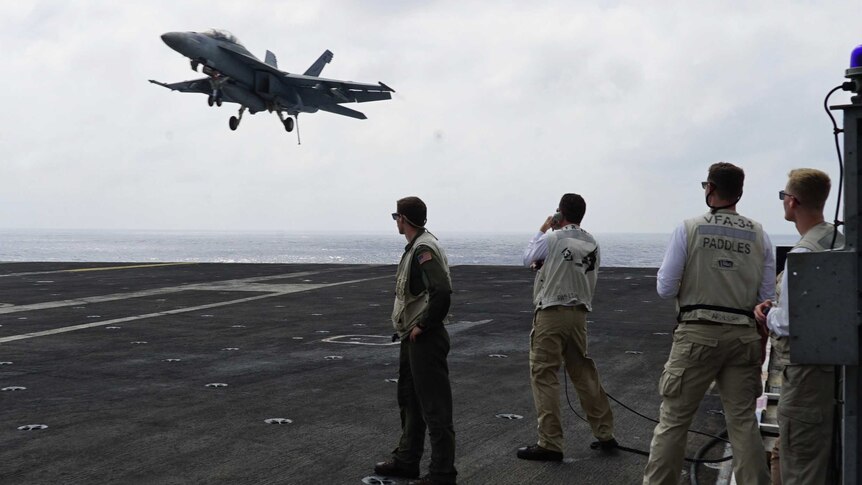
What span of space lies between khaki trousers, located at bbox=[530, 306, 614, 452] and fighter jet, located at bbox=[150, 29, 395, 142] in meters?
32.0

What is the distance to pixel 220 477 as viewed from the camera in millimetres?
5895

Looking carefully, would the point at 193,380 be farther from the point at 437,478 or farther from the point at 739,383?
the point at 739,383

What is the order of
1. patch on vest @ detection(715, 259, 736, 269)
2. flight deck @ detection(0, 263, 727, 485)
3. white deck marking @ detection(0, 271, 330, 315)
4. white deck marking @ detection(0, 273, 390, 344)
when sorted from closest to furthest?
1. patch on vest @ detection(715, 259, 736, 269)
2. flight deck @ detection(0, 263, 727, 485)
3. white deck marking @ detection(0, 273, 390, 344)
4. white deck marking @ detection(0, 271, 330, 315)

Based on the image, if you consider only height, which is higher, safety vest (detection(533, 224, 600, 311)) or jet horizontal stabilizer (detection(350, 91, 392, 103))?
jet horizontal stabilizer (detection(350, 91, 392, 103))

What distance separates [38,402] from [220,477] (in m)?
3.63

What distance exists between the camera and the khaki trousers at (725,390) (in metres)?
4.88

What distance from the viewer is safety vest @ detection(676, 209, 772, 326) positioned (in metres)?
4.96

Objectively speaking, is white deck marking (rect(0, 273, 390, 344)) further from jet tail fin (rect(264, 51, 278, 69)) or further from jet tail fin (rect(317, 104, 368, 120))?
jet tail fin (rect(264, 51, 278, 69))

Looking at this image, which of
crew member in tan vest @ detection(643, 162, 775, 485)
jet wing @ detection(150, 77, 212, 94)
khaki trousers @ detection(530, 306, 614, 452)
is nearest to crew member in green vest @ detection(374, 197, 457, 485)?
khaki trousers @ detection(530, 306, 614, 452)

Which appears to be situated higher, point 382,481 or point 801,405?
point 801,405

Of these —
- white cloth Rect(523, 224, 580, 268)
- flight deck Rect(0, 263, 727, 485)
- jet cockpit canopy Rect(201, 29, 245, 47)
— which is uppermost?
jet cockpit canopy Rect(201, 29, 245, 47)

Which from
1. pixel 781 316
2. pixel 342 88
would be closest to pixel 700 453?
pixel 781 316

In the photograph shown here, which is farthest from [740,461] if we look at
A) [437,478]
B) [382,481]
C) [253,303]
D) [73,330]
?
[253,303]

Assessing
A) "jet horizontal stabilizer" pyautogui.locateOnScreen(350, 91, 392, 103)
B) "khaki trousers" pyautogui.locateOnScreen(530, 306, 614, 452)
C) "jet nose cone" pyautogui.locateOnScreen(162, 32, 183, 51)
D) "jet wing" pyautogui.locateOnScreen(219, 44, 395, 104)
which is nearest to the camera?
"khaki trousers" pyautogui.locateOnScreen(530, 306, 614, 452)
